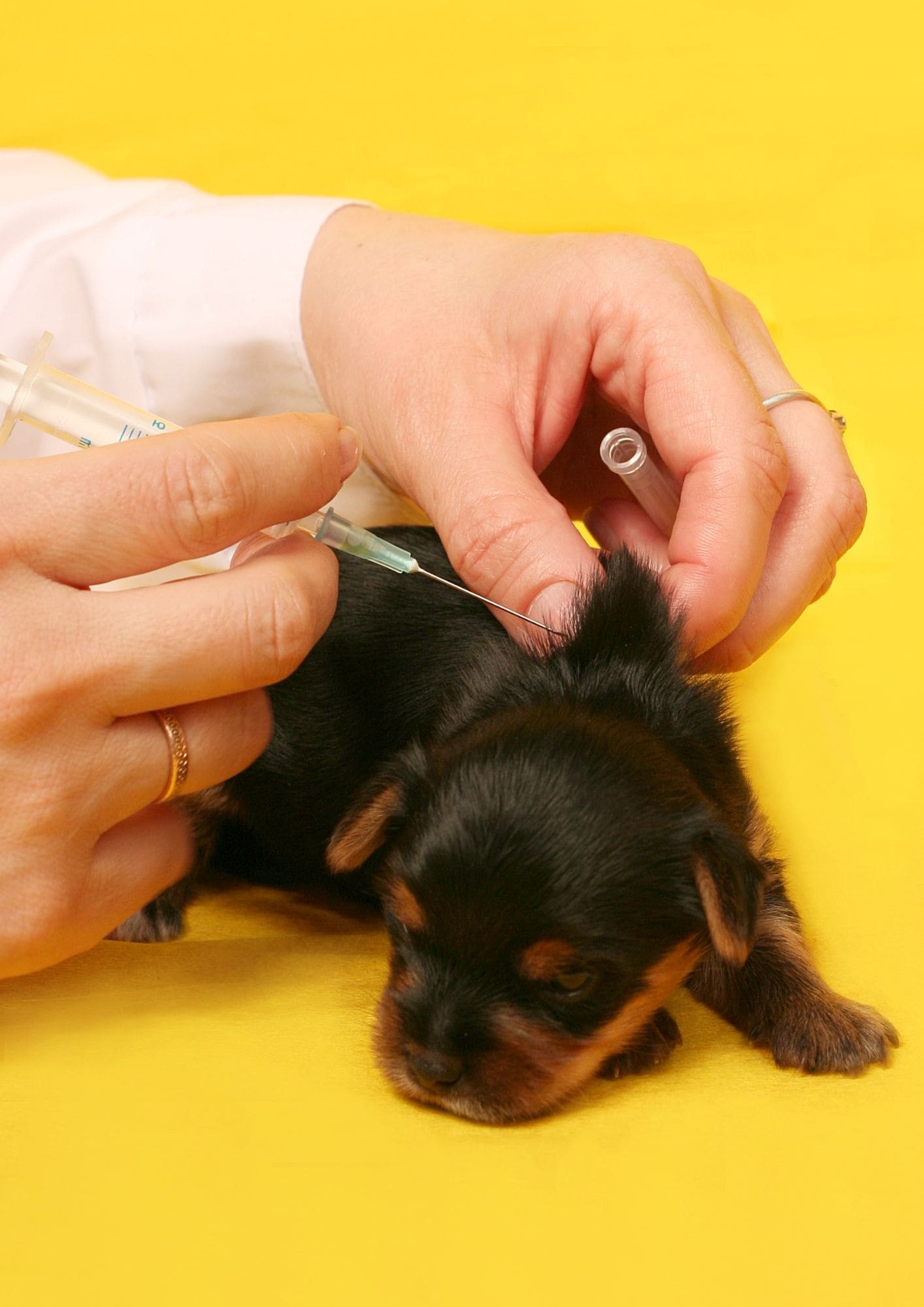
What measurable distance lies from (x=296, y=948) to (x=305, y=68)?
2.83 metres

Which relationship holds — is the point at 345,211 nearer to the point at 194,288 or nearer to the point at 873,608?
the point at 194,288

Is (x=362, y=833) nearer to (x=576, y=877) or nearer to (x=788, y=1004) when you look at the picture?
(x=576, y=877)

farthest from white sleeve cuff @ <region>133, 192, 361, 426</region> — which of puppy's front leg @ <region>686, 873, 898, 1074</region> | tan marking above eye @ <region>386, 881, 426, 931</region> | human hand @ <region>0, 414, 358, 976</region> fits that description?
puppy's front leg @ <region>686, 873, 898, 1074</region>

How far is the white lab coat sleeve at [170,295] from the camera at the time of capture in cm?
258

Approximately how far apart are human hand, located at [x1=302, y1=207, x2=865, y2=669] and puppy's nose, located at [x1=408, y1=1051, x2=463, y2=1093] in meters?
0.70

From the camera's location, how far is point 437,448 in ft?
6.81

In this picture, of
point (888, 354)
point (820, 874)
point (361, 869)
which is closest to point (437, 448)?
point (361, 869)

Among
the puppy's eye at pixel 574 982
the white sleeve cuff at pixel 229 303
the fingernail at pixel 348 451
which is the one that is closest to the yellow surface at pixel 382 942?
the puppy's eye at pixel 574 982

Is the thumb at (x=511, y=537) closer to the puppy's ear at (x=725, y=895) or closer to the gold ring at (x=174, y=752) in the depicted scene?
the puppy's ear at (x=725, y=895)

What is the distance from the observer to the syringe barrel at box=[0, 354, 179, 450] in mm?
1794

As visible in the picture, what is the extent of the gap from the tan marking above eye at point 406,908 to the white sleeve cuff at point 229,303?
49.9 inches

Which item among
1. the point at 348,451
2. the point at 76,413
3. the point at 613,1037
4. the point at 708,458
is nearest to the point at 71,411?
the point at 76,413

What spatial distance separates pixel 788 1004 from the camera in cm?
A: 176

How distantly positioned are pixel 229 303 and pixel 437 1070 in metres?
1.71
